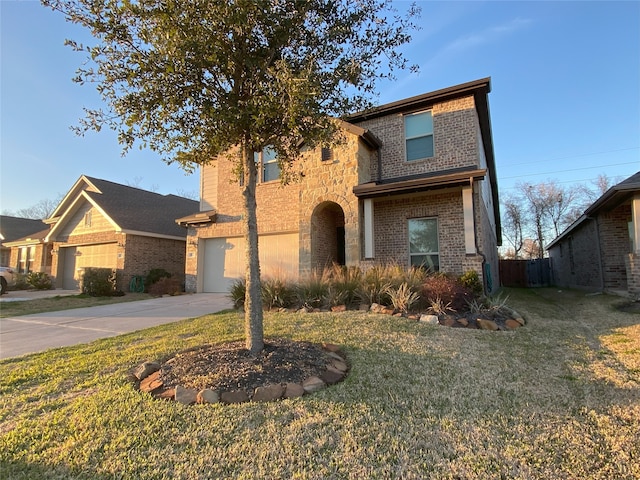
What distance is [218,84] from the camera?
415 cm

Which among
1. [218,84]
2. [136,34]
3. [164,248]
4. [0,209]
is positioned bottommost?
[164,248]

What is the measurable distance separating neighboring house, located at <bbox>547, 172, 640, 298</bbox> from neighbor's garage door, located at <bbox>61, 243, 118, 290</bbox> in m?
19.4

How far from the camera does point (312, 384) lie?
11.4 feet

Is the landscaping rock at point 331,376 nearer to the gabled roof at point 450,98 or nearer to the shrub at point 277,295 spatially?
the shrub at point 277,295

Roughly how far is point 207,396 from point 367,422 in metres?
1.55

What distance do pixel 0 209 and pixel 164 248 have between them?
5364cm

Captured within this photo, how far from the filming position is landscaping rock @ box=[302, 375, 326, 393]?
3396 millimetres

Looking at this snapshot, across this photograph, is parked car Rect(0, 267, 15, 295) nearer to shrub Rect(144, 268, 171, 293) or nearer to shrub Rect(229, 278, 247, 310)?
shrub Rect(144, 268, 171, 293)

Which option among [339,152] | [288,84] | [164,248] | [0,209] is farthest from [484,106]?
[0,209]

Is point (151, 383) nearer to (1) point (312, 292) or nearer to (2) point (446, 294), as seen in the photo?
(1) point (312, 292)

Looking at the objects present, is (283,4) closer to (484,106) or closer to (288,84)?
(288,84)

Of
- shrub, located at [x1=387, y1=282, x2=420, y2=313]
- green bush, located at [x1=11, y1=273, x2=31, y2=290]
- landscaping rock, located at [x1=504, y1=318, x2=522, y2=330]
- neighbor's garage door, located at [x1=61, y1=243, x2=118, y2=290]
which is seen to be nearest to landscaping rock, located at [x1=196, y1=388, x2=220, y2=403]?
shrub, located at [x1=387, y1=282, x2=420, y2=313]

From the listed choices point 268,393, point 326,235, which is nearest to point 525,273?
point 326,235

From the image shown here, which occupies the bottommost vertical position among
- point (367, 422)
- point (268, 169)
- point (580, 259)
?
point (367, 422)
